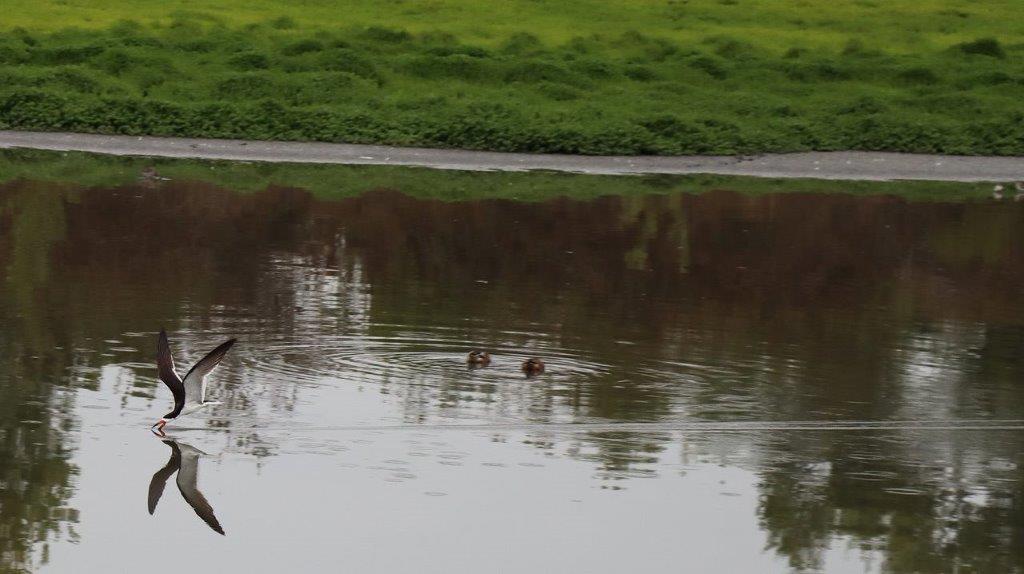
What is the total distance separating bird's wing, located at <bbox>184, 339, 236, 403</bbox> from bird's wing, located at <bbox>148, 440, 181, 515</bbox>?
35cm

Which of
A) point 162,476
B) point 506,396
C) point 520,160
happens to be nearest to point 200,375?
point 162,476

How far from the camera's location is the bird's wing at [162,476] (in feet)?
29.7

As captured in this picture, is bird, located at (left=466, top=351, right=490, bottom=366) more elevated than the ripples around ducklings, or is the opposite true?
bird, located at (left=466, top=351, right=490, bottom=366)

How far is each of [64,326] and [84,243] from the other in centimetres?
457

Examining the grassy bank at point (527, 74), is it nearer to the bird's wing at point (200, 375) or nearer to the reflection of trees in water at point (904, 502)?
the reflection of trees in water at point (904, 502)

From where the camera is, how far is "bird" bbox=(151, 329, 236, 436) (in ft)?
33.1

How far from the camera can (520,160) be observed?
93.6ft

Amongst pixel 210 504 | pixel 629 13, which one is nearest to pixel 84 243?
pixel 210 504

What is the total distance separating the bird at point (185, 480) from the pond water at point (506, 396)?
0.08ft

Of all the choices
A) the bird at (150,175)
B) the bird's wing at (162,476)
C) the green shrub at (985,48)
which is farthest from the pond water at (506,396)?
the green shrub at (985,48)

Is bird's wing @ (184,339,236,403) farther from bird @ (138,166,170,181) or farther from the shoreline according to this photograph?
the shoreline

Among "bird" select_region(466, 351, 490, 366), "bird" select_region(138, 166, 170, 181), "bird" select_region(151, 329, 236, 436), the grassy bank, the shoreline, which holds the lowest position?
"bird" select_region(466, 351, 490, 366)

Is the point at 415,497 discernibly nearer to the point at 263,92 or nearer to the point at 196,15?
the point at 263,92

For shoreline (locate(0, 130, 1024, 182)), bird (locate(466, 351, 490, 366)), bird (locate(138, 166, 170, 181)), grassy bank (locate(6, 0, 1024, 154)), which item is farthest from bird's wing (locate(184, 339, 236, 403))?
grassy bank (locate(6, 0, 1024, 154))
